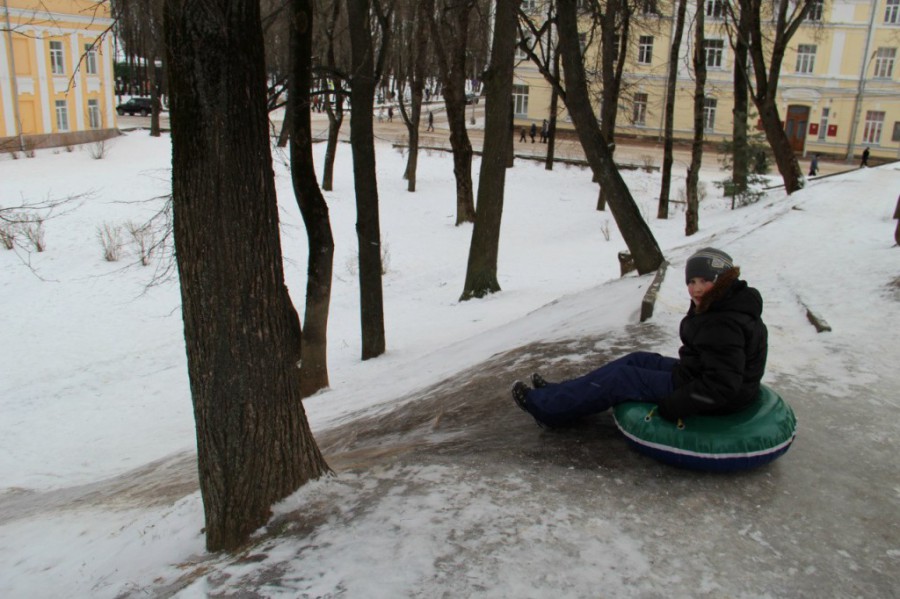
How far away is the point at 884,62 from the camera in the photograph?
4203cm

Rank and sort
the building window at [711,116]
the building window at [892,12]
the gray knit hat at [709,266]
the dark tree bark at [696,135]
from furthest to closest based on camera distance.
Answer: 1. the building window at [711,116]
2. the building window at [892,12]
3. the dark tree bark at [696,135]
4. the gray knit hat at [709,266]

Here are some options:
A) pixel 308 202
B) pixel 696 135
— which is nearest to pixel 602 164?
pixel 308 202

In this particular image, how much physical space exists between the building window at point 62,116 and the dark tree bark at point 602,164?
102 feet

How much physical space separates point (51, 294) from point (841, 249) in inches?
609

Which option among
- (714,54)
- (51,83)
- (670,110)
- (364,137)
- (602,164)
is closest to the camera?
(364,137)

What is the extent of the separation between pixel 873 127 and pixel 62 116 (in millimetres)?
42667

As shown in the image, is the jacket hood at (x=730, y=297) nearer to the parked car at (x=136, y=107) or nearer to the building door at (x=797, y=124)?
the building door at (x=797, y=124)

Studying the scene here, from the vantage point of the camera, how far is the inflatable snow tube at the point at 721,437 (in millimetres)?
4129

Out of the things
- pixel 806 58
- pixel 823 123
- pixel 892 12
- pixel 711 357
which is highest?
pixel 892 12

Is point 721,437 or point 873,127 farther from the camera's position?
point 873,127

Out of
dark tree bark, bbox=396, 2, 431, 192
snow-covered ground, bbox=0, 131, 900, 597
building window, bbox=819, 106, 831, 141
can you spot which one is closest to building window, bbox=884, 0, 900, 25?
building window, bbox=819, 106, 831, 141

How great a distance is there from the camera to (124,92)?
7362 centimetres

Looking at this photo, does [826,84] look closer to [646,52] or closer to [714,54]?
[714,54]

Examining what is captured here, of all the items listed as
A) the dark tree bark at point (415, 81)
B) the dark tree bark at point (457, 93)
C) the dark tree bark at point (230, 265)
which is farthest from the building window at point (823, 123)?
the dark tree bark at point (230, 265)
